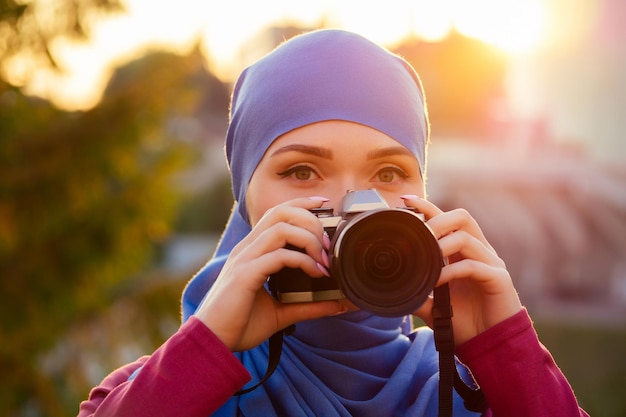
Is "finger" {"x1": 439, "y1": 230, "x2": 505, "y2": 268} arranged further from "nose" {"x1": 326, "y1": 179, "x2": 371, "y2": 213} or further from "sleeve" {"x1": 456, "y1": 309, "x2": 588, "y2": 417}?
"nose" {"x1": 326, "y1": 179, "x2": 371, "y2": 213}

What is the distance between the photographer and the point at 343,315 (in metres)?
2.07

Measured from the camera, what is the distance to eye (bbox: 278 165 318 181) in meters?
2.02

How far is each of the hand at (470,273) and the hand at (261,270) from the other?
9.7 inches

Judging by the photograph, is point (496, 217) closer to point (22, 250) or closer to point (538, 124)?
point (538, 124)

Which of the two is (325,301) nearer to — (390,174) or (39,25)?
(390,174)

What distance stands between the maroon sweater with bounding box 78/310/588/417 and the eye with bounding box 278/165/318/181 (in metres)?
0.47

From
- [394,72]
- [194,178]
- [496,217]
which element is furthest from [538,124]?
[394,72]

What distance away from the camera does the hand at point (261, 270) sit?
70.1 inches

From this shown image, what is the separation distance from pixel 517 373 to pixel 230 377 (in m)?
0.64

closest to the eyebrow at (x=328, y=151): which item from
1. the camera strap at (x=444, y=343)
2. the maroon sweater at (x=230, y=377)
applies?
the camera strap at (x=444, y=343)

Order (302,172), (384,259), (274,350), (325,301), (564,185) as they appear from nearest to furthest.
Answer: (384,259) < (325,301) < (274,350) < (302,172) < (564,185)

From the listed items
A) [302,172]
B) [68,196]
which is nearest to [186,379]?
[302,172]

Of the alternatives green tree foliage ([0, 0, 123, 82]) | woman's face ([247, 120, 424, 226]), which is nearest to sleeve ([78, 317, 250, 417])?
woman's face ([247, 120, 424, 226])

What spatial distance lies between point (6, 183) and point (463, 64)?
12.2 meters
